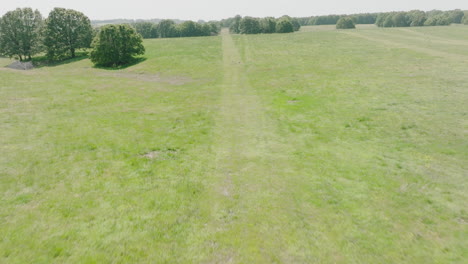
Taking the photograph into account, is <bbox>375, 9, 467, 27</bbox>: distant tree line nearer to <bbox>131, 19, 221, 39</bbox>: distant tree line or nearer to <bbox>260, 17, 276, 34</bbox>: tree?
<bbox>260, 17, 276, 34</bbox>: tree

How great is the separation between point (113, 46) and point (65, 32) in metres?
21.9

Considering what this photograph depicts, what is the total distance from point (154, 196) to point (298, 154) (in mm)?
9676

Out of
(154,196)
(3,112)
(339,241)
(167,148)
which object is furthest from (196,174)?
(3,112)

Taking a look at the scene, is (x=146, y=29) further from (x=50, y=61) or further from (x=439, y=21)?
(x=439, y=21)

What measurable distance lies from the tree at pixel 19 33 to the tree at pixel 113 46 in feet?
87.4

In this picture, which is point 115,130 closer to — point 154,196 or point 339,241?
point 154,196

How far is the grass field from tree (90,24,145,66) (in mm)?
29266

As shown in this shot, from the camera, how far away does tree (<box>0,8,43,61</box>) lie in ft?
225

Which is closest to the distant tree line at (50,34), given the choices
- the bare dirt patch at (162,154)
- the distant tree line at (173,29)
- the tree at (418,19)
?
the bare dirt patch at (162,154)

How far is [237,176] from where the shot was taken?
48.6 feet

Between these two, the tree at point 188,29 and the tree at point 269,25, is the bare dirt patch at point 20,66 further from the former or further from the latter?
the tree at point 269,25

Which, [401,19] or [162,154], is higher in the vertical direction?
[401,19]

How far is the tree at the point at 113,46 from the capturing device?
192 ft

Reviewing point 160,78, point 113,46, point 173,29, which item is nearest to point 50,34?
point 113,46
